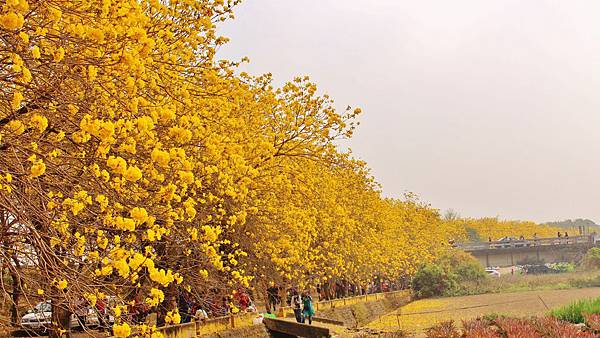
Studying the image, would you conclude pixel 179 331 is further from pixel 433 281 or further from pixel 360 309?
pixel 433 281

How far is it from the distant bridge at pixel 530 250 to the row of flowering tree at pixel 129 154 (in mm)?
74853

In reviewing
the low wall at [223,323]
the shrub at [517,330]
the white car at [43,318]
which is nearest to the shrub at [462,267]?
the low wall at [223,323]

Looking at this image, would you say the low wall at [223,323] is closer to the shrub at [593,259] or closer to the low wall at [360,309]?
the low wall at [360,309]

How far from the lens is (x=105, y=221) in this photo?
520 cm

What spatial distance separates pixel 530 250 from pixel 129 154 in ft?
291

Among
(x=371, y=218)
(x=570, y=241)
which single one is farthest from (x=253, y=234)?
(x=570, y=241)

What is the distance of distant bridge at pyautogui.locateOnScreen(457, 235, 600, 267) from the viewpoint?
8425 cm

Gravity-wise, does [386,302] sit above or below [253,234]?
below

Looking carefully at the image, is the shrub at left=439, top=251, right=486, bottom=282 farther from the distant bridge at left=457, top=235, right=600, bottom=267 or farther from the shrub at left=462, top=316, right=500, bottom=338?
the shrub at left=462, top=316, right=500, bottom=338

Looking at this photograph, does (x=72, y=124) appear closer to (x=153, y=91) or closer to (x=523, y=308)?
(x=153, y=91)

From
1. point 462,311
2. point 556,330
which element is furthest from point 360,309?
point 556,330

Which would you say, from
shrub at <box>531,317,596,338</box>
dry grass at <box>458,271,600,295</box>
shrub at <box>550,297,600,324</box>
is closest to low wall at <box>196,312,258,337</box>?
shrub at <box>531,317,596,338</box>

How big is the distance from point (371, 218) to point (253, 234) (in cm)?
1800

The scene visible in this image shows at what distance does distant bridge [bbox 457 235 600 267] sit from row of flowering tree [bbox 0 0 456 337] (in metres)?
74.9
